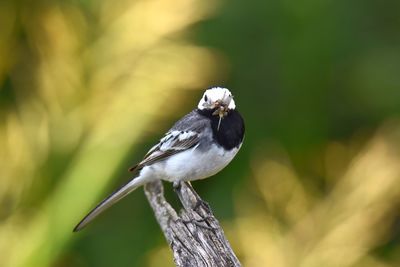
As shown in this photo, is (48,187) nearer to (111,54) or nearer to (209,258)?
(111,54)

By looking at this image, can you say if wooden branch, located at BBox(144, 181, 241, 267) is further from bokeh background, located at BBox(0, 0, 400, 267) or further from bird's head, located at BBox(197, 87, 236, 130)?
bokeh background, located at BBox(0, 0, 400, 267)

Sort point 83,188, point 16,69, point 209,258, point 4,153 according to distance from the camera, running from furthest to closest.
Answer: point 16,69 < point 4,153 < point 83,188 < point 209,258

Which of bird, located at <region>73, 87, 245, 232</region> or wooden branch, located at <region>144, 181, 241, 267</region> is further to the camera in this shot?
bird, located at <region>73, 87, 245, 232</region>

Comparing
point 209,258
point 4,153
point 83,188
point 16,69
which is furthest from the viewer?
point 16,69

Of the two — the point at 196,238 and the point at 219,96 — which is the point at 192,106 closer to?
the point at 219,96

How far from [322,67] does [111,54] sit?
83 cm

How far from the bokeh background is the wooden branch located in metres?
0.73

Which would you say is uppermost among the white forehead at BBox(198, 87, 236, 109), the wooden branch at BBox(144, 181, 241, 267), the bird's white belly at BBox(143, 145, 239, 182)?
the white forehead at BBox(198, 87, 236, 109)

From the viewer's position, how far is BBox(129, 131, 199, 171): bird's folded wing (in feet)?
9.27

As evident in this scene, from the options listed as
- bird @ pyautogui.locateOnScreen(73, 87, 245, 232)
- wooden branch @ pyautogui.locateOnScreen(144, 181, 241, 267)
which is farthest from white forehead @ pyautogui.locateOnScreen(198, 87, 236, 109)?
wooden branch @ pyautogui.locateOnScreen(144, 181, 241, 267)

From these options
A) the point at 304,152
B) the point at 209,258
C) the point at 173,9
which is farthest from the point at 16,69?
the point at 209,258

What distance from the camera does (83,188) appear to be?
337 cm

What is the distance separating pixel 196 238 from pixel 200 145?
450 millimetres

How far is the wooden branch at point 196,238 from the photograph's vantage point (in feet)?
7.59
